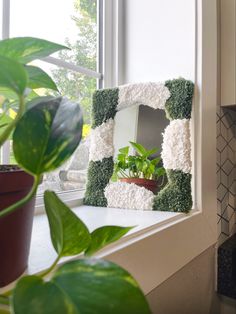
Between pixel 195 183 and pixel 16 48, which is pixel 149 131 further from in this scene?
pixel 16 48

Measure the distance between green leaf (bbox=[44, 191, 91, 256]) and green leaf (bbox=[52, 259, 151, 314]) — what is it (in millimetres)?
46

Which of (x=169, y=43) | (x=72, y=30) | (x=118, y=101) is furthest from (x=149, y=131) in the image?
(x=72, y=30)

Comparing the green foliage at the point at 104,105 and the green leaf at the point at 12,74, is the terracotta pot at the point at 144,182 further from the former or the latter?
the green leaf at the point at 12,74

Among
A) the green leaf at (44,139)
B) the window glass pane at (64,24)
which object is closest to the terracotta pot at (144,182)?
the window glass pane at (64,24)

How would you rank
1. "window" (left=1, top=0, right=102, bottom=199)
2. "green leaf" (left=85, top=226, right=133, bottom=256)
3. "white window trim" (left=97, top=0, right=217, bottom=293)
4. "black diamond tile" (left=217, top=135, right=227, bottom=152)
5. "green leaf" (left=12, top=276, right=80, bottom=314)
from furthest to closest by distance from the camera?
"black diamond tile" (left=217, top=135, right=227, bottom=152)
"window" (left=1, top=0, right=102, bottom=199)
"white window trim" (left=97, top=0, right=217, bottom=293)
"green leaf" (left=85, top=226, right=133, bottom=256)
"green leaf" (left=12, top=276, right=80, bottom=314)

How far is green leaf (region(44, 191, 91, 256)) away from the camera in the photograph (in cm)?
25

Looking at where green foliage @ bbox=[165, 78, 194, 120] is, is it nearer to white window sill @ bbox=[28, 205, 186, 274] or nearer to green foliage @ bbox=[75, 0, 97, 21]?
white window sill @ bbox=[28, 205, 186, 274]

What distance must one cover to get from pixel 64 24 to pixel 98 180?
52cm

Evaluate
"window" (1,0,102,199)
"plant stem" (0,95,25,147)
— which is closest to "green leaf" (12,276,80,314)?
"plant stem" (0,95,25,147)

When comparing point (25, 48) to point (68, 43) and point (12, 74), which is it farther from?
point (68, 43)

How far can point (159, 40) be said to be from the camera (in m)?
0.97

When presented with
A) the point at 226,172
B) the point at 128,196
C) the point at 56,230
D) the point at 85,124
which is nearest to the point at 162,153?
the point at 128,196

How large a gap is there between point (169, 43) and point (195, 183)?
48cm

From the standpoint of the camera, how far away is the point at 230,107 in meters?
1.08
